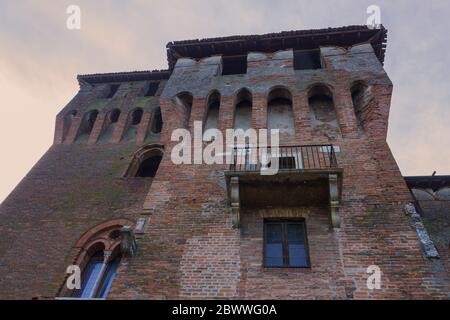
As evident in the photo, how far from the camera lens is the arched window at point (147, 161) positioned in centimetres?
1426

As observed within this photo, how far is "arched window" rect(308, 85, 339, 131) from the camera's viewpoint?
11.7 metres

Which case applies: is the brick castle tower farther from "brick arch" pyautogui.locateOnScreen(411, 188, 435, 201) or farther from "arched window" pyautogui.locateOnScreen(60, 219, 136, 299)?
"brick arch" pyautogui.locateOnScreen(411, 188, 435, 201)

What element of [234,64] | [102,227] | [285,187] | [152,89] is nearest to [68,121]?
[152,89]

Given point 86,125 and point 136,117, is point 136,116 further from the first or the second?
point 86,125

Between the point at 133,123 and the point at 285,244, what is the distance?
10311mm

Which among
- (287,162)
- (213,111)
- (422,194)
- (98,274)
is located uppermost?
(213,111)

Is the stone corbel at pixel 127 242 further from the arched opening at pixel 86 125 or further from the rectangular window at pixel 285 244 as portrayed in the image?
the arched opening at pixel 86 125

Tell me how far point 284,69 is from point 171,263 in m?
8.89

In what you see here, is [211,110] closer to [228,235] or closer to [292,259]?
[228,235]

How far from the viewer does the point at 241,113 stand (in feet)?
42.3

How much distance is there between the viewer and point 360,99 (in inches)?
488

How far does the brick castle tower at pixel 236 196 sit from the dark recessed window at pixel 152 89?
137 centimetres

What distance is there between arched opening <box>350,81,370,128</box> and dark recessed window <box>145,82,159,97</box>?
32.3 ft
